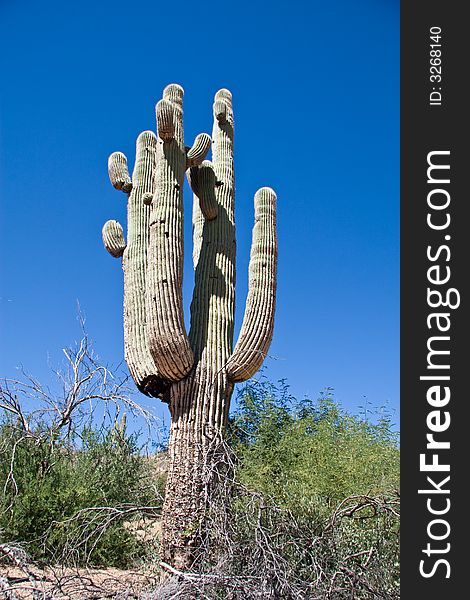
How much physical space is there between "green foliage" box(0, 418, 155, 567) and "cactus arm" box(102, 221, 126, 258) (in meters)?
2.77

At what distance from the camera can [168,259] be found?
248 inches

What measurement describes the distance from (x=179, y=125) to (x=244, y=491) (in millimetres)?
3711

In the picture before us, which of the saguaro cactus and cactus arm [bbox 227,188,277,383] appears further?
cactus arm [bbox 227,188,277,383]

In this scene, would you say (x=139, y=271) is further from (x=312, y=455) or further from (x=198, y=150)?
(x=312, y=455)

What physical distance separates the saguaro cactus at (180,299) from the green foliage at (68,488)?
167cm

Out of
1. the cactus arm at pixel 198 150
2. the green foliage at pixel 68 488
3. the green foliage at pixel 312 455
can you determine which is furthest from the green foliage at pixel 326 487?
the cactus arm at pixel 198 150

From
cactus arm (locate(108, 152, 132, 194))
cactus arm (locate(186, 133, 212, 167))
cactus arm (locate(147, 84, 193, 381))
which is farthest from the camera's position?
cactus arm (locate(108, 152, 132, 194))

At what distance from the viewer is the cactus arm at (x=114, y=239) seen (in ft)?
24.0

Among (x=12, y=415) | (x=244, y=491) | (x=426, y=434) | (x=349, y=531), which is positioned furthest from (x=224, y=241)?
(x=12, y=415)

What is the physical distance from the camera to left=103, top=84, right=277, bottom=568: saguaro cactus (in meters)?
6.03

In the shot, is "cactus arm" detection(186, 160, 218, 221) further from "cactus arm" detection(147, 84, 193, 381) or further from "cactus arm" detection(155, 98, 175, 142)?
"cactus arm" detection(155, 98, 175, 142)

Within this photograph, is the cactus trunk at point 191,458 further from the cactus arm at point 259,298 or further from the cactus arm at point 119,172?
the cactus arm at point 119,172

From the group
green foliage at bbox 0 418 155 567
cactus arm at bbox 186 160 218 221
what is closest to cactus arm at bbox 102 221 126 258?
cactus arm at bbox 186 160 218 221

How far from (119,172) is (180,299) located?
205 cm
